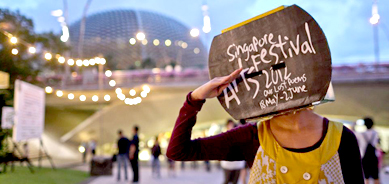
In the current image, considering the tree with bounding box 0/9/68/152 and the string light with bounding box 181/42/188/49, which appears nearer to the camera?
the tree with bounding box 0/9/68/152

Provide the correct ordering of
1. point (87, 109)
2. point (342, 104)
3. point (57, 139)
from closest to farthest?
point (342, 104) → point (87, 109) → point (57, 139)

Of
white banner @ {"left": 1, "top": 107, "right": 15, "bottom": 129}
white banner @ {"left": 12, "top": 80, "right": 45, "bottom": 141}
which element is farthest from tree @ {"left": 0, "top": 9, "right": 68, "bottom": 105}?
white banner @ {"left": 1, "top": 107, "right": 15, "bottom": 129}

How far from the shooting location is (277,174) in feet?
5.47

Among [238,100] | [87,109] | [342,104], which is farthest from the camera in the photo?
[87,109]

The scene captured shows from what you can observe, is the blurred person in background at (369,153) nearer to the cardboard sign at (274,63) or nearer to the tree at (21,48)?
the cardboard sign at (274,63)

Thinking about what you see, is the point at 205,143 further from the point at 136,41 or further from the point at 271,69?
the point at 136,41

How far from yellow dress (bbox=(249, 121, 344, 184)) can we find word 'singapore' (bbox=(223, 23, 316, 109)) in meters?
0.22

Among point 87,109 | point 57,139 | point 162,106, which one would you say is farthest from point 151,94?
point 57,139

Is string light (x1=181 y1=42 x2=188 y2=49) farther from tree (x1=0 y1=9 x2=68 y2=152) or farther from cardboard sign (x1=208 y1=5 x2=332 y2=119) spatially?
cardboard sign (x1=208 y1=5 x2=332 y2=119)

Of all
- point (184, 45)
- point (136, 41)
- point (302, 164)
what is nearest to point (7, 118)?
point (302, 164)

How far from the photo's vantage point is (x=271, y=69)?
178 cm

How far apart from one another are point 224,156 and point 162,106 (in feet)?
101

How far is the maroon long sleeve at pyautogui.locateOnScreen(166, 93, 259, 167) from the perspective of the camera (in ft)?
5.99

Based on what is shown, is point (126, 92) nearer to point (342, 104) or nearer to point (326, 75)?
point (342, 104)
